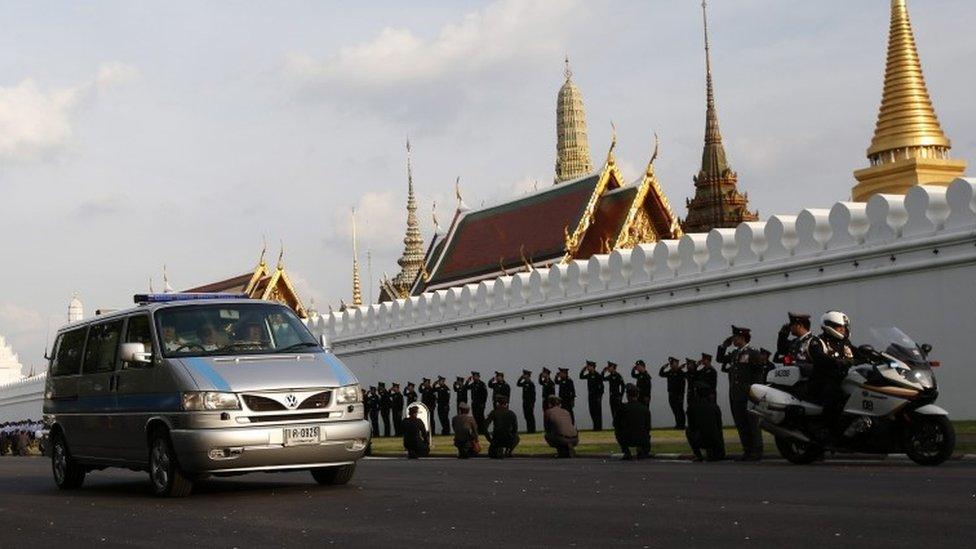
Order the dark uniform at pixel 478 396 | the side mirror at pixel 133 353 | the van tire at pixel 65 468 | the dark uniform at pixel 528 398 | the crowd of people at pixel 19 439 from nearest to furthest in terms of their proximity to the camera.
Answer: the side mirror at pixel 133 353
the van tire at pixel 65 468
the dark uniform at pixel 528 398
the dark uniform at pixel 478 396
the crowd of people at pixel 19 439

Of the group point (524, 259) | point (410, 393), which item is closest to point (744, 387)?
point (410, 393)

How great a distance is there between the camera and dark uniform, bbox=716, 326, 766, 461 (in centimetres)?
1617

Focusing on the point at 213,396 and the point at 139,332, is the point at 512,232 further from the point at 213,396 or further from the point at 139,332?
the point at 213,396

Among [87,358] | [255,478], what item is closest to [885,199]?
[255,478]

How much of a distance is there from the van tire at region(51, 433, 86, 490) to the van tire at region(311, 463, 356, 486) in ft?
9.31

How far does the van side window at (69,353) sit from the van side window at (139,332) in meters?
1.40

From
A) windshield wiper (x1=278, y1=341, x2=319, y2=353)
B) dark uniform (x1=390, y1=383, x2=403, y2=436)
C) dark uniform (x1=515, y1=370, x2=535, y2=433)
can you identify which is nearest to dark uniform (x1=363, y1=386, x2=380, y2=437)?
dark uniform (x1=390, y1=383, x2=403, y2=436)

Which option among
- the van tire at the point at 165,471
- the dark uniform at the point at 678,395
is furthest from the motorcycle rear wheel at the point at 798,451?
the dark uniform at the point at 678,395

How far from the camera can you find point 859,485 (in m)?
11.2

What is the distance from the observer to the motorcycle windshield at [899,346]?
13.9 meters

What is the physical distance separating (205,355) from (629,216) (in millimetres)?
30677

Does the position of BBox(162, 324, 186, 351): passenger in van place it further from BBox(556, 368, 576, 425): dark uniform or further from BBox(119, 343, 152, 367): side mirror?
BBox(556, 368, 576, 425): dark uniform

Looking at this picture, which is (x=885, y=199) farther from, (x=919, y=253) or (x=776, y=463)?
(x=776, y=463)

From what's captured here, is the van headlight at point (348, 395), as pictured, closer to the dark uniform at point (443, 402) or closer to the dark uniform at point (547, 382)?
the dark uniform at point (547, 382)
